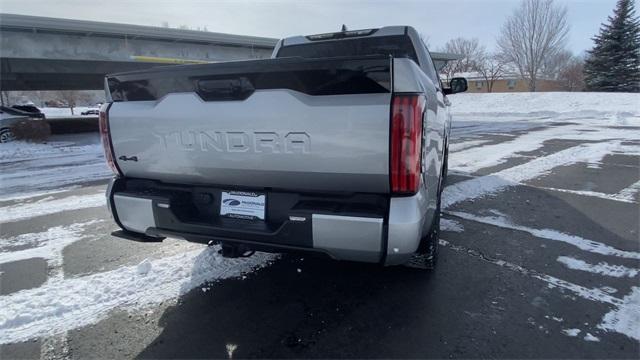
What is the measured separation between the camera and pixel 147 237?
9.60ft

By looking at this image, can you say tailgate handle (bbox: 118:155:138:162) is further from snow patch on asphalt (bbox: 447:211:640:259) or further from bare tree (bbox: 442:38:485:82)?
bare tree (bbox: 442:38:485:82)

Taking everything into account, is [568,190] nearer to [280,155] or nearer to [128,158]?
[280,155]

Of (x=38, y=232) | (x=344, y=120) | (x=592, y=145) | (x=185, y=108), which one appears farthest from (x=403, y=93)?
(x=592, y=145)

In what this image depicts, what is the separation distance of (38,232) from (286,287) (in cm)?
340

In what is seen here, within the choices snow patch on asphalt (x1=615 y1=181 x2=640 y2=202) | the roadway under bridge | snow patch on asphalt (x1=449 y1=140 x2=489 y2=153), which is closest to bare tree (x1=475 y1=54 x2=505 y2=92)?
the roadway under bridge

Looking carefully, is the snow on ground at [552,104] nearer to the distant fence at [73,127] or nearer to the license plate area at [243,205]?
the distant fence at [73,127]

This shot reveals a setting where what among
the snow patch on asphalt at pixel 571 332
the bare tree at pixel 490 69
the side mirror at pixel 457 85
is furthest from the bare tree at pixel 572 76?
the snow patch on asphalt at pixel 571 332

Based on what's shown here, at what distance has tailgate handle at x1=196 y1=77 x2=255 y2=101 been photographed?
7.69 ft

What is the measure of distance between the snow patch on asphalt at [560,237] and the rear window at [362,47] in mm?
2058

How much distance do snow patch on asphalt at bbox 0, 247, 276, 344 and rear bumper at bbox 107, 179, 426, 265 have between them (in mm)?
548

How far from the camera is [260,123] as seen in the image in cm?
230

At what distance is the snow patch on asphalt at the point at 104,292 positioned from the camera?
261cm

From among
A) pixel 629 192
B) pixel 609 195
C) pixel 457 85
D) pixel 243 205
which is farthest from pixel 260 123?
pixel 629 192

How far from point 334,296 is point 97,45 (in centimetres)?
1712
